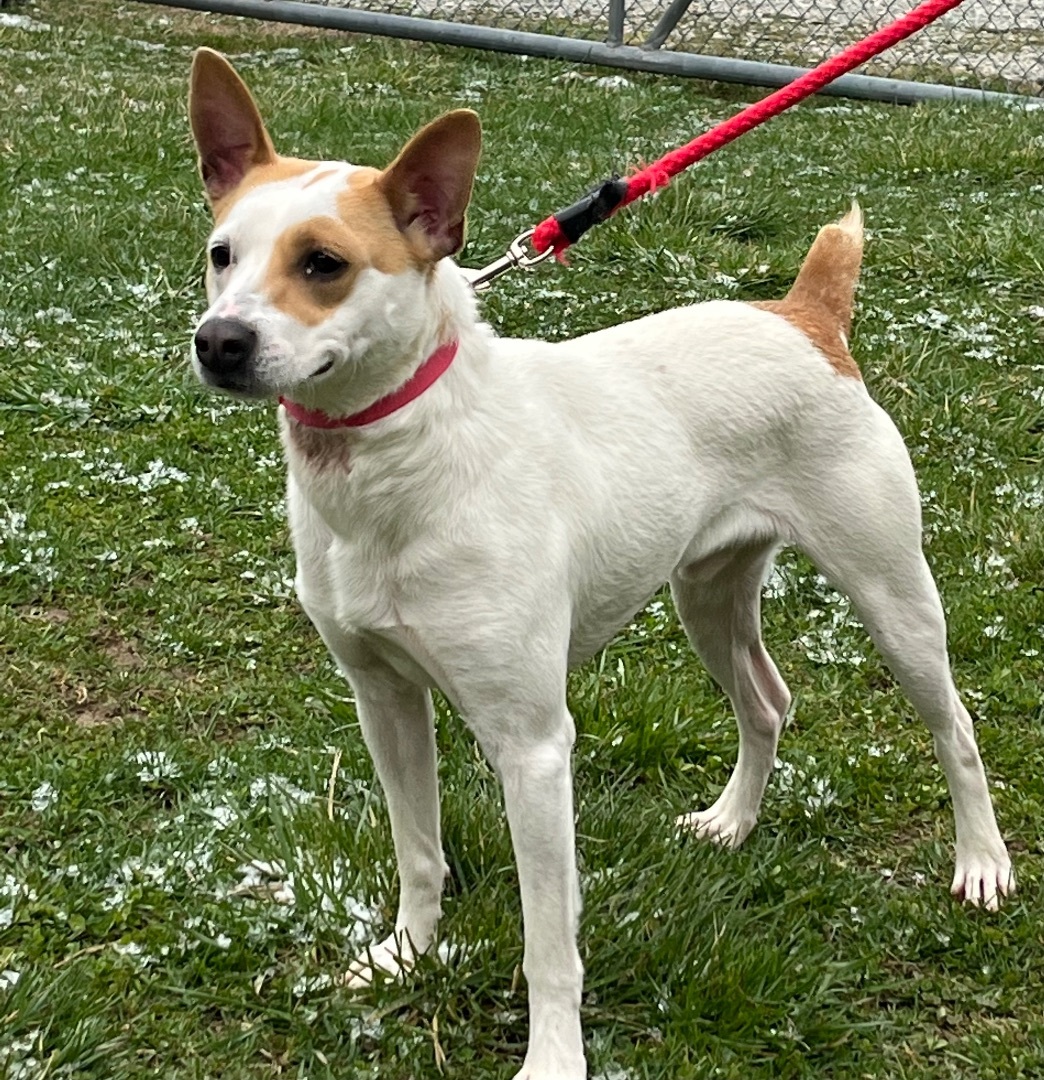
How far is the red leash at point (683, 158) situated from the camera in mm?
3238

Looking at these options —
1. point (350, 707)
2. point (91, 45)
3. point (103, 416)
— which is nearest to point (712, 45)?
point (91, 45)

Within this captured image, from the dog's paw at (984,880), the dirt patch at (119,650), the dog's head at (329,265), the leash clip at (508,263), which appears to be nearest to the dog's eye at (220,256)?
the dog's head at (329,265)

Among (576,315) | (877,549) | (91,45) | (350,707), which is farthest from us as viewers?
(91,45)

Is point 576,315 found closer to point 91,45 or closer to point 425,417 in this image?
point 425,417

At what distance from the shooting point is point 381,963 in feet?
9.86

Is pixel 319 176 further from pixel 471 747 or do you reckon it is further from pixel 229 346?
pixel 471 747

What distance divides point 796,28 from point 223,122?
10.4m

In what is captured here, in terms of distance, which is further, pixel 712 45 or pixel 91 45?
pixel 712 45

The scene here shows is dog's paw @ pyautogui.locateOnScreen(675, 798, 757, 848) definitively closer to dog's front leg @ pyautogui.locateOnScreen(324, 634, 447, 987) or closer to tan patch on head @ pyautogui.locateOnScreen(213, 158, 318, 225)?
dog's front leg @ pyautogui.locateOnScreen(324, 634, 447, 987)

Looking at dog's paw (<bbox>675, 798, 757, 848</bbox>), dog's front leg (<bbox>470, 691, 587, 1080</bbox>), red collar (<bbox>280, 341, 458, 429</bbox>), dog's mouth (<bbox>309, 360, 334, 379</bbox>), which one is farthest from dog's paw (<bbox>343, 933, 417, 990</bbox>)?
dog's mouth (<bbox>309, 360, 334, 379</bbox>)

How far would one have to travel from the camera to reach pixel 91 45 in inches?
414

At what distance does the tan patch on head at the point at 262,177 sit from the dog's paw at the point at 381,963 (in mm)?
1480

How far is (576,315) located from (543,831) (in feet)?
12.5

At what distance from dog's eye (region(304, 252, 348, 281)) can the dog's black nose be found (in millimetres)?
158
